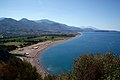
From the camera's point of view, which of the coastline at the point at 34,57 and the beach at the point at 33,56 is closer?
the coastline at the point at 34,57

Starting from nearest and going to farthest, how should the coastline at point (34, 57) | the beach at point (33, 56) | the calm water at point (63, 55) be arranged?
1. the coastline at point (34, 57)
2. the beach at point (33, 56)
3. the calm water at point (63, 55)

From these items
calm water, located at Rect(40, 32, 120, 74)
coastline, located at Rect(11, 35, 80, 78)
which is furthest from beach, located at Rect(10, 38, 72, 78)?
calm water, located at Rect(40, 32, 120, 74)

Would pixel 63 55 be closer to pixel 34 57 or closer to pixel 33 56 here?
pixel 33 56

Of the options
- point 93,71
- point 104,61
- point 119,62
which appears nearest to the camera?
point 119,62

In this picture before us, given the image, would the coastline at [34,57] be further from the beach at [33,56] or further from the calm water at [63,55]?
the calm water at [63,55]

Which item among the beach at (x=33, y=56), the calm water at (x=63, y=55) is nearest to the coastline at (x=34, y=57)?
the beach at (x=33, y=56)

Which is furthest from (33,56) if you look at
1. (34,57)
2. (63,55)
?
(63,55)

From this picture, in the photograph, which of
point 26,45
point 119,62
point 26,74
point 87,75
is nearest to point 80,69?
point 87,75

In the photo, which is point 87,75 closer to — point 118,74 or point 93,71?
point 93,71

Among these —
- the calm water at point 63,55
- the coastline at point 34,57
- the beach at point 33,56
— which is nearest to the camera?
the coastline at point 34,57

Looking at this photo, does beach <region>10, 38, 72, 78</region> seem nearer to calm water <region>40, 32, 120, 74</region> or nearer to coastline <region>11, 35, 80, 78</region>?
coastline <region>11, 35, 80, 78</region>

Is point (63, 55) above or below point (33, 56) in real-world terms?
below
